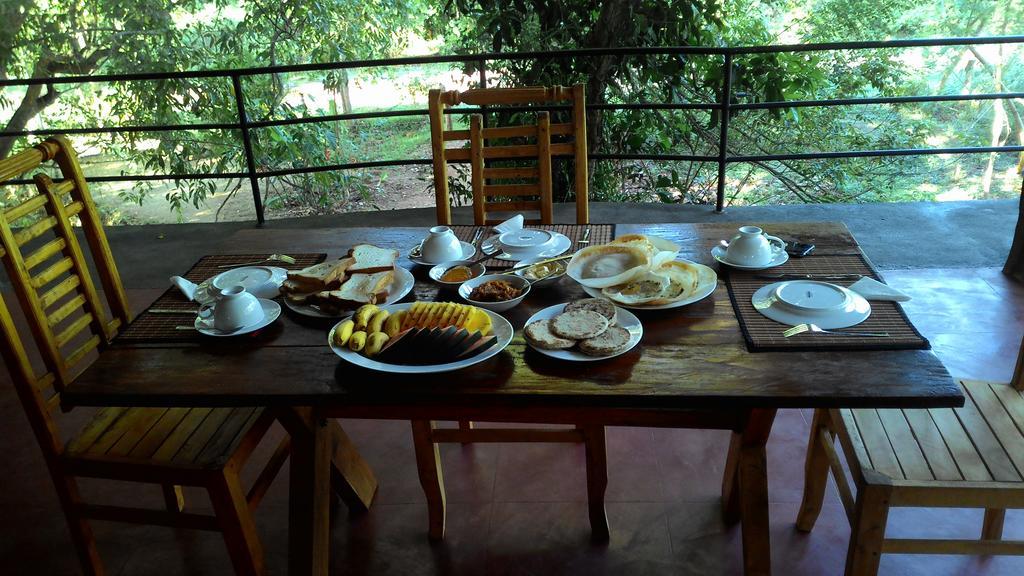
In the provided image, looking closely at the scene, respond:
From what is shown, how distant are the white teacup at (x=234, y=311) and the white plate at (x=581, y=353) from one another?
555 mm

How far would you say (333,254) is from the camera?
182 centimetres

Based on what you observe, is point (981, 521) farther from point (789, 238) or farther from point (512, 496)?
point (512, 496)

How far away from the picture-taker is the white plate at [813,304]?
1.30 m

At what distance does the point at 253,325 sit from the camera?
4.53ft

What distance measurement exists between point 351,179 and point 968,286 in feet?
17.4

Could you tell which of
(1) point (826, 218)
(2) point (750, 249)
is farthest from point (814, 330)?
(1) point (826, 218)

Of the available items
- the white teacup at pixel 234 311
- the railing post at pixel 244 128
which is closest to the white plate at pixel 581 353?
the white teacup at pixel 234 311

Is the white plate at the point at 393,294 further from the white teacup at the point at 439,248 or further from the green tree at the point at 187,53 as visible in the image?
the green tree at the point at 187,53

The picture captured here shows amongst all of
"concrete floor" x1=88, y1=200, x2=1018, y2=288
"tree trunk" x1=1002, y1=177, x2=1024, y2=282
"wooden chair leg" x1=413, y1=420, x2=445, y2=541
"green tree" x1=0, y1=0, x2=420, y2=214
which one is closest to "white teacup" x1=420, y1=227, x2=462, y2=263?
"wooden chair leg" x1=413, y1=420, x2=445, y2=541

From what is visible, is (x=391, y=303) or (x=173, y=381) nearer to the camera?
(x=173, y=381)

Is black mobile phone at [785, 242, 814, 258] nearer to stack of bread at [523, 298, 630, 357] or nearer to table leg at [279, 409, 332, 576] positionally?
stack of bread at [523, 298, 630, 357]

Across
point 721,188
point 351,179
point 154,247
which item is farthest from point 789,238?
point 351,179

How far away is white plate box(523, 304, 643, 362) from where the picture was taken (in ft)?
3.93

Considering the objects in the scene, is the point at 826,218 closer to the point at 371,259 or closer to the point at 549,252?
the point at 549,252
